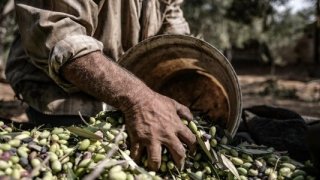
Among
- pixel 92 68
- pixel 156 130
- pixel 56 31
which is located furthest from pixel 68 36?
pixel 156 130

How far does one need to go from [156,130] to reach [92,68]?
18.4 inches

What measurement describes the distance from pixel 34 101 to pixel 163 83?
834 millimetres

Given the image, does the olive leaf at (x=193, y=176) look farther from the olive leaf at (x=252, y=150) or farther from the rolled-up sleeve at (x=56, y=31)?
the rolled-up sleeve at (x=56, y=31)

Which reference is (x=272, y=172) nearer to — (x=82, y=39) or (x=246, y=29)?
(x=82, y=39)

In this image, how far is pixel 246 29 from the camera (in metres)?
26.0

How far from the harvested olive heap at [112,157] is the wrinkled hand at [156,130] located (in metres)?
0.05

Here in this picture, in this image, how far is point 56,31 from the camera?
2.53 m

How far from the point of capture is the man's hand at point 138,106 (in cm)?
223

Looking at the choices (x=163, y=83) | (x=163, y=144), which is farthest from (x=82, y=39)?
(x=163, y=83)

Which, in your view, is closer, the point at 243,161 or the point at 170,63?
the point at 243,161

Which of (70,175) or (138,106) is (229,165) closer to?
(138,106)

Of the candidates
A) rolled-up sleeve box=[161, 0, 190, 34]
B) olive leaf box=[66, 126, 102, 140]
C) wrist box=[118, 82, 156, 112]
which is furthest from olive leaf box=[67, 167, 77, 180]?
rolled-up sleeve box=[161, 0, 190, 34]

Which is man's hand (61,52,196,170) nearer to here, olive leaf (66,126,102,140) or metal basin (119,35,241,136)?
olive leaf (66,126,102,140)

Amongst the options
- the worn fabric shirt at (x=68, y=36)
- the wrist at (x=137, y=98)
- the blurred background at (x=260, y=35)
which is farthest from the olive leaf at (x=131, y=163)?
the blurred background at (x=260, y=35)
